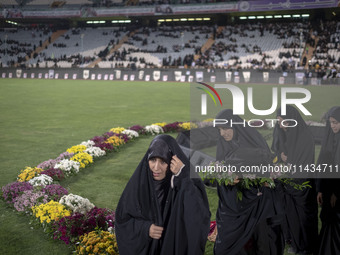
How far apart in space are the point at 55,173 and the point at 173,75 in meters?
31.0

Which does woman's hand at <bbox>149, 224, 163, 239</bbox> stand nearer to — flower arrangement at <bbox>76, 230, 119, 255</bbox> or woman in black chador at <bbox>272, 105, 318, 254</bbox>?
flower arrangement at <bbox>76, 230, 119, 255</bbox>

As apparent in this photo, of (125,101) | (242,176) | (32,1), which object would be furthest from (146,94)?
(32,1)

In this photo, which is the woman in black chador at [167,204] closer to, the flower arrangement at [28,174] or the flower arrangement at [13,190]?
the flower arrangement at [13,190]

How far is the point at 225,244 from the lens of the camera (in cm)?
423

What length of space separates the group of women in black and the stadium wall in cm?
2784

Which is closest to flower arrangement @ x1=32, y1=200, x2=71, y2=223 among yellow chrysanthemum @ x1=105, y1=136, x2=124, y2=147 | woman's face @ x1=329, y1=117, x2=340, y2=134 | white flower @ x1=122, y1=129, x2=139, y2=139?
woman's face @ x1=329, y1=117, x2=340, y2=134

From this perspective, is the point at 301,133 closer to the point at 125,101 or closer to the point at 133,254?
the point at 133,254

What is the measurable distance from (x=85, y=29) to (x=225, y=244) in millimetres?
63621

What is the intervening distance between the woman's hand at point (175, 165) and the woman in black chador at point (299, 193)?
205cm

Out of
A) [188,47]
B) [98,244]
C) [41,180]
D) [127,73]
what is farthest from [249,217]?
[188,47]

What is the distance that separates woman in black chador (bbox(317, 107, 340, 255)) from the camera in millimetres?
4504

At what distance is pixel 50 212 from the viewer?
19.6ft

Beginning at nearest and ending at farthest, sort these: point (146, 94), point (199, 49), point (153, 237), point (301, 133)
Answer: point (153, 237)
point (301, 133)
point (146, 94)
point (199, 49)

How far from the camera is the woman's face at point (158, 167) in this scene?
11.9ft
